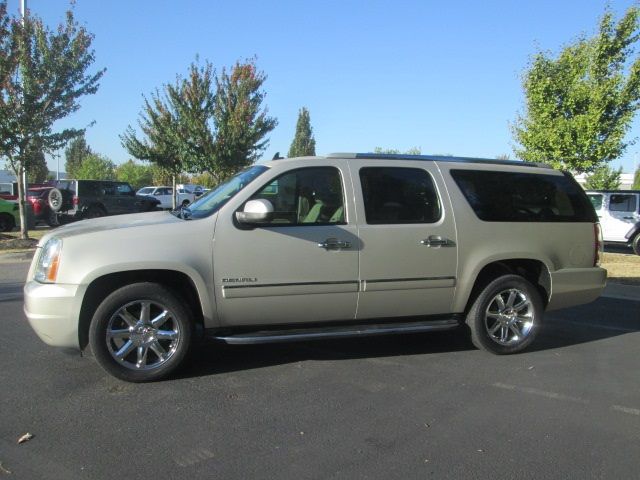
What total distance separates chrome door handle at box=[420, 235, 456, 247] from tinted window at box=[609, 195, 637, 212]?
42.8 feet

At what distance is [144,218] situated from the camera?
490cm

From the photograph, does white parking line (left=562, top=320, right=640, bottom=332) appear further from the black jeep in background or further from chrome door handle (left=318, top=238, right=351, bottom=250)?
the black jeep in background

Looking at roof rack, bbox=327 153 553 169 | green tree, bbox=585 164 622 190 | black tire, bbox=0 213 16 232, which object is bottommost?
black tire, bbox=0 213 16 232

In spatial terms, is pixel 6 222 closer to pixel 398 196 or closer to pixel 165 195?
pixel 165 195

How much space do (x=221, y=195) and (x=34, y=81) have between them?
1053 cm

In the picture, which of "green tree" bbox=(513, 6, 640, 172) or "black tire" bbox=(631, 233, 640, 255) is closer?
"green tree" bbox=(513, 6, 640, 172)

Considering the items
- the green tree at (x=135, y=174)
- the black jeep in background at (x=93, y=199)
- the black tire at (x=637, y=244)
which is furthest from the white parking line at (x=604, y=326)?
the green tree at (x=135, y=174)

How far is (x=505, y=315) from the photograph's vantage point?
214 inches

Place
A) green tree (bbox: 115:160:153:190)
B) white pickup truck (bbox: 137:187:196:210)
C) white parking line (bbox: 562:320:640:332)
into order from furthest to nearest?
green tree (bbox: 115:160:153:190), white pickup truck (bbox: 137:187:196:210), white parking line (bbox: 562:320:640:332)

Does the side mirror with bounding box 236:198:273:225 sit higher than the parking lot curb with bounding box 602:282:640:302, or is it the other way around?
the side mirror with bounding box 236:198:273:225

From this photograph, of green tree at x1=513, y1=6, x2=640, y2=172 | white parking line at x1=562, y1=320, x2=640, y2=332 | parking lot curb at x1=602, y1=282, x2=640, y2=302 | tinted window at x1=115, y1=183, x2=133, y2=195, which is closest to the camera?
white parking line at x1=562, y1=320, x2=640, y2=332

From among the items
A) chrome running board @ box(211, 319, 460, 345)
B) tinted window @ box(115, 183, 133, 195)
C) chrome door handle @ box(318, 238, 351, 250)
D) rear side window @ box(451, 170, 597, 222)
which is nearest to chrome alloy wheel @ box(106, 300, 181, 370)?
chrome running board @ box(211, 319, 460, 345)

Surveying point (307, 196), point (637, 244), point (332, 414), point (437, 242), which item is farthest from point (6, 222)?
point (637, 244)

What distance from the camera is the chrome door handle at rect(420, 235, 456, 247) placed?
501 centimetres
